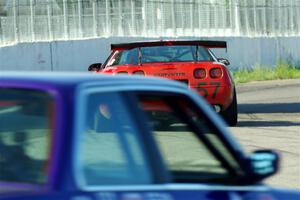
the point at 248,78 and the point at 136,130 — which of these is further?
the point at 248,78

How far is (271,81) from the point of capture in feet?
94.7

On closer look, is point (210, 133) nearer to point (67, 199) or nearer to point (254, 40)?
point (67, 199)

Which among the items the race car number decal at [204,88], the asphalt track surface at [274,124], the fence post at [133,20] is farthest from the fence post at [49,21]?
the race car number decal at [204,88]

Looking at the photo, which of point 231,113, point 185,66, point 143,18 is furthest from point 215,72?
point 143,18

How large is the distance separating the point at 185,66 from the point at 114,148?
9.77m

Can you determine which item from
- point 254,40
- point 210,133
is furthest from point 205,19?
point 210,133

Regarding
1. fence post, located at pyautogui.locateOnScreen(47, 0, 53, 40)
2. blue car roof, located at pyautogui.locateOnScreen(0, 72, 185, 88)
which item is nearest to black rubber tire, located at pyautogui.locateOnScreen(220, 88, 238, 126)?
blue car roof, located at pyautogui.locateOnScreen(0, 72, 185, 88)

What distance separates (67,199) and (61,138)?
243 millimetres

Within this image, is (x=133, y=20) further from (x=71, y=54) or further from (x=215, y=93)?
(x=215, y=93)

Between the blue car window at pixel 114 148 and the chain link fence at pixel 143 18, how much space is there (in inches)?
813

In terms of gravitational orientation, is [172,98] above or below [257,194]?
above

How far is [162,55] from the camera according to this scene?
14.0 metres

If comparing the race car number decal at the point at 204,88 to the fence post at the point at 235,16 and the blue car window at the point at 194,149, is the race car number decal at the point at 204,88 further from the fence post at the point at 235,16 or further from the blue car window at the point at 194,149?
the fence post at the point at 235,16

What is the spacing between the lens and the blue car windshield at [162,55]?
1387 centimetres
